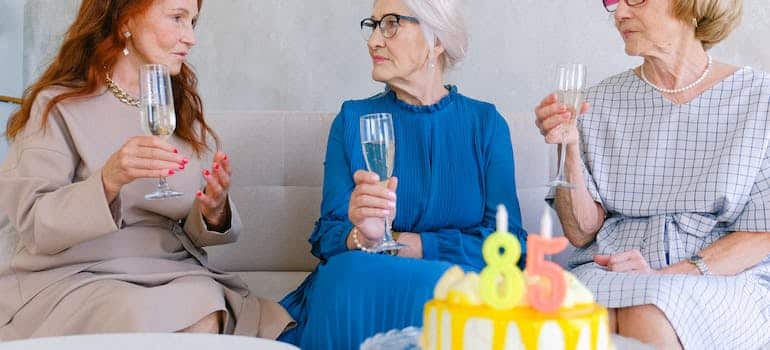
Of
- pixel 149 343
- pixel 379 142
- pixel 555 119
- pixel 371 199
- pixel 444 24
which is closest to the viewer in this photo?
pixel 149 343

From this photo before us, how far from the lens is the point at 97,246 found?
2.18 m

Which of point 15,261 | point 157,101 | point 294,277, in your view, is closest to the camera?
point 157,101

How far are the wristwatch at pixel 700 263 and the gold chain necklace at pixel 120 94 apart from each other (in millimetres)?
1416

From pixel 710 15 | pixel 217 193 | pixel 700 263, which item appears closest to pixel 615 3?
pixel 710 15

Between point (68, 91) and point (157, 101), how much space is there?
0.41 m

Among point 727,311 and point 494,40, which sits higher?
point 494,40

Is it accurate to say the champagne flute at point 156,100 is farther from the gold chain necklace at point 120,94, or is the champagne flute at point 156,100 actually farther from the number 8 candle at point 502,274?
the number 8 candle at point 502,274

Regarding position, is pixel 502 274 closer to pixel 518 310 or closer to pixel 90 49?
pixel 518 310

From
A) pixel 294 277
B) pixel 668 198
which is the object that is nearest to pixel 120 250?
pixel 294 277

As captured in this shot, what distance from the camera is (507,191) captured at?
2.49 m

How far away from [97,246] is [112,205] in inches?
6.5

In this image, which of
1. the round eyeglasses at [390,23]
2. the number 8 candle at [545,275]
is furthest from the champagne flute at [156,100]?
the number 8 candle at [545,275]

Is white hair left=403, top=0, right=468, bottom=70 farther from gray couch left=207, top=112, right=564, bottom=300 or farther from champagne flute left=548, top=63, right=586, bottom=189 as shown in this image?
champagne flute left=548, top=63, right=586, bottom=189

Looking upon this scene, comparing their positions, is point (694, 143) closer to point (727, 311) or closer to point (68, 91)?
point (727, 311)
